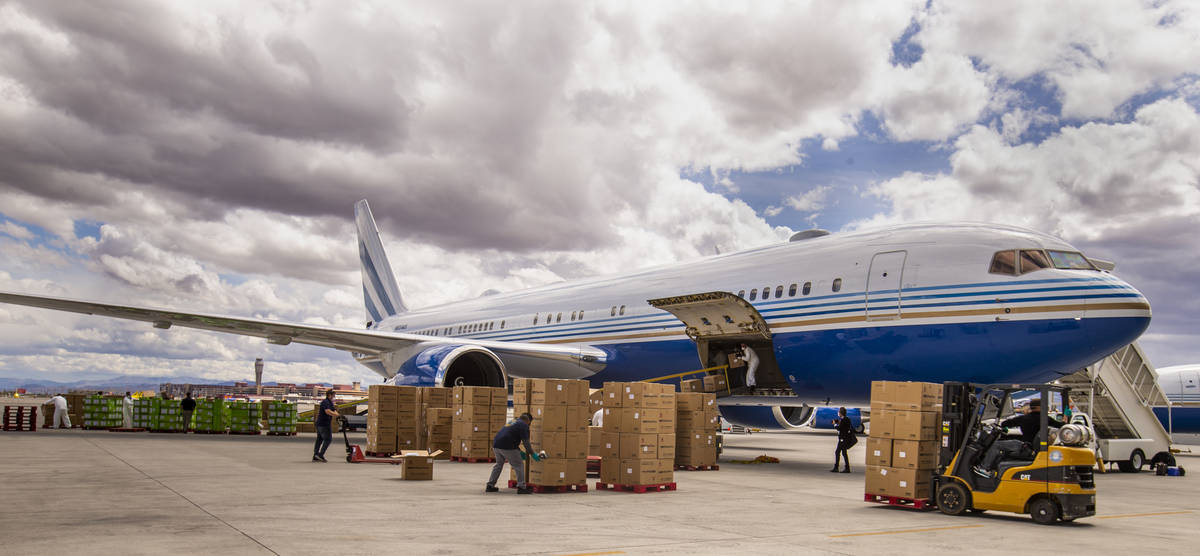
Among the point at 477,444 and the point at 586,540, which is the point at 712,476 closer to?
the point at 477,444

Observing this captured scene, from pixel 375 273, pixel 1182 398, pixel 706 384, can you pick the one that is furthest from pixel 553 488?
pixel 1182 398

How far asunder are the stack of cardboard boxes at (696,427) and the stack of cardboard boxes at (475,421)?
11.7 feet

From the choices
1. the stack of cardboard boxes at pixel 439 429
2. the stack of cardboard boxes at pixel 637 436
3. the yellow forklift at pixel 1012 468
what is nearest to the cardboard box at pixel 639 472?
the stack of cardboard boxes at pixel 637 436

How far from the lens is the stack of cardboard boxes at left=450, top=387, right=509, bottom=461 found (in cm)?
1647

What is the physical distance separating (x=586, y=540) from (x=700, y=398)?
841 centimetres

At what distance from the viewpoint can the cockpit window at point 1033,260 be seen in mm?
12992

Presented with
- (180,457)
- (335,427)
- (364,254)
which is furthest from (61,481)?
(364,254)

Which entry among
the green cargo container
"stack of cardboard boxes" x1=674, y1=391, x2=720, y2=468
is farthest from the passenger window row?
the green cargo container

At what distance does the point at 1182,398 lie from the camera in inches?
1259

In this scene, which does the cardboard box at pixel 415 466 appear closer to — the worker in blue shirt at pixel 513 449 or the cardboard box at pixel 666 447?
the worker in blue shirt at pixel 513 449

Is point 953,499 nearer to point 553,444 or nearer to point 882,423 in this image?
point 882,423

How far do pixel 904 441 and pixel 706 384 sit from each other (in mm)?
6751

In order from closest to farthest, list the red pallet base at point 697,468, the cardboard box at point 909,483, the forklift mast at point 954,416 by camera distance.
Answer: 1. the forklift mast at point 954,416
2. the cardboard box at point 909,483
3. the red pallet base at point 697,468

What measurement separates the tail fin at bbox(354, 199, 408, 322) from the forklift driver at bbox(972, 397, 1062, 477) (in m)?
26.4
